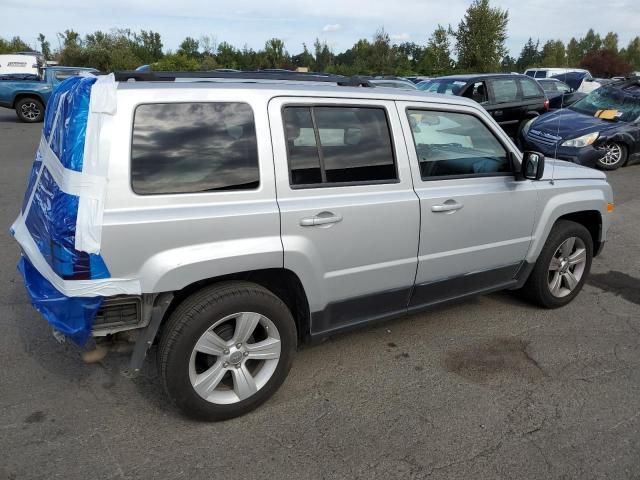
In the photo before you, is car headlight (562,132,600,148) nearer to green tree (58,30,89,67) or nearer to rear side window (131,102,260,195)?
rear side window (131,102,260,195)

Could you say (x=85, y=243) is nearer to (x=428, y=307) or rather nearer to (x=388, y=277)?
(x=388, y=277)

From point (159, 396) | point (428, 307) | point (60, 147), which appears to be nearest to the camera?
point (60, 147)

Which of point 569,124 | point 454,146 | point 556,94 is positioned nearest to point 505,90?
point 569,124

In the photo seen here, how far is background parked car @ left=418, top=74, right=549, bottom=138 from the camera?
11.3 m

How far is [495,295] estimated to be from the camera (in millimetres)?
4734

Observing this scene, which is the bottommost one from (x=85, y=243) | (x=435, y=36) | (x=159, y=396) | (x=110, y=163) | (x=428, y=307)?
(x=159, y=396)

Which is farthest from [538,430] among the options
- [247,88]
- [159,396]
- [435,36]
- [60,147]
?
[435,36]

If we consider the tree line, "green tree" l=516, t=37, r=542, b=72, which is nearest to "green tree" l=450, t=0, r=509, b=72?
Result: the tree line

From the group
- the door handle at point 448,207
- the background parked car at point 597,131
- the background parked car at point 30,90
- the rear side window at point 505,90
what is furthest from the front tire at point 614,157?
the background parked car at point 30,90

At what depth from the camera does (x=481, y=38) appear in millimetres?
29734

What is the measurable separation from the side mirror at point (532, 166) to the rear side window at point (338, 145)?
110cm

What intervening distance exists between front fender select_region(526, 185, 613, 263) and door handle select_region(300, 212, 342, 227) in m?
1.82

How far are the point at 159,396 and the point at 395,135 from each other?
83.3 inches

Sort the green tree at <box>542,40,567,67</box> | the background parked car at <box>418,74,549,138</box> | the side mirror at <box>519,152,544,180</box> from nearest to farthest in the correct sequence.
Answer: the side mirror at <box>519,152,544,180</box>, the background parked car at <box>418,74,549,138</box>, the green tree at <box>542,40,567,67</box>
